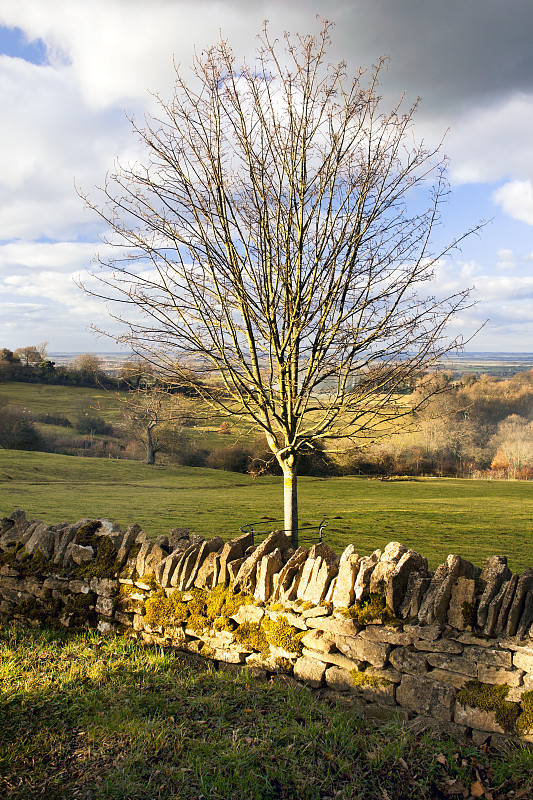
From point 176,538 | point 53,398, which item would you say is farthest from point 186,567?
point 53,398

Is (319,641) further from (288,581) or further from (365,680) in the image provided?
(288,581)

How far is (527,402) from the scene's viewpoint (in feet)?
236

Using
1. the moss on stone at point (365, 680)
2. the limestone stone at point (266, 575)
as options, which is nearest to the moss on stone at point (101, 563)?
the limestone stone at point (266, 575)

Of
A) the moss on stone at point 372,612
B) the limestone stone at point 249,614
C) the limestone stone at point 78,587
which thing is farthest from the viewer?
the limestone stone at point 78,587

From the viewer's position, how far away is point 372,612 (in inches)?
189

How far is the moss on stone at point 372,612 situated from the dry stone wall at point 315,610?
0.01m

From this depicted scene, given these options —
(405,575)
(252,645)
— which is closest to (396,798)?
(405,575)

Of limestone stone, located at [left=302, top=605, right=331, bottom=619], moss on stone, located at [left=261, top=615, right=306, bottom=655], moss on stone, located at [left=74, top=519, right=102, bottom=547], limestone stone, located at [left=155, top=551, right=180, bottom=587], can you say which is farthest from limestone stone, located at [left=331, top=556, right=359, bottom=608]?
moss on stone, located at [left=74, top=519, right=102, bottom=547]

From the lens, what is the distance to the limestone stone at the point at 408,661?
4.49 metres

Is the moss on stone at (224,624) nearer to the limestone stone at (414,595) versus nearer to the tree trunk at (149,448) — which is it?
the limestone stone at (414,595)

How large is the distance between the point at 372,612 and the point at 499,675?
43.8 inches

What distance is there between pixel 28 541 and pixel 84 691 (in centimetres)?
278

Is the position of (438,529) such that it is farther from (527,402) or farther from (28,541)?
(527,402)

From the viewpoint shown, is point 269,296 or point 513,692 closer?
point 513,692
